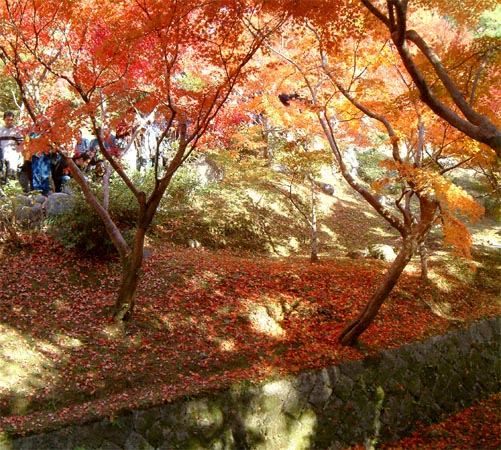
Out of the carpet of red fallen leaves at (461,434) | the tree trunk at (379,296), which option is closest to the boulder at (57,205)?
the tree trunk at (379,296)

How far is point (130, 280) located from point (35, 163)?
5.61 meters

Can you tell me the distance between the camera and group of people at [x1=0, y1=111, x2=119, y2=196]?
449 inches

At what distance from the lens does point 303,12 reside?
25.3 ft

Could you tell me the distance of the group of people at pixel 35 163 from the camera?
11.4 m

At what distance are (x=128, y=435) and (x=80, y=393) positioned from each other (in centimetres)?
107

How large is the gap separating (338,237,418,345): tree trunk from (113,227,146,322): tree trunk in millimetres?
4172

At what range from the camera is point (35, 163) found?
11.4m

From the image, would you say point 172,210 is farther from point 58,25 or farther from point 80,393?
point 80,393

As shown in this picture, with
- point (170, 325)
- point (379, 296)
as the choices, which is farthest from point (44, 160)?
point (379, 296)

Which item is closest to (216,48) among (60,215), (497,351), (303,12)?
(303,12)

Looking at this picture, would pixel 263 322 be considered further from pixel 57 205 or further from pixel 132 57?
pixel 132 57

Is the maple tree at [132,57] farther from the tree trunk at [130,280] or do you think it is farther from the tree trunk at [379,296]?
the tree trunk at [379,296]

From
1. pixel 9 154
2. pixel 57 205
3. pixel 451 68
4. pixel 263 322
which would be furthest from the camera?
pixel 9 154

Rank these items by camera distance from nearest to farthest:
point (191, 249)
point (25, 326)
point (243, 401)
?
point (243, 401)
point (25, 326)
point (191, 249)
